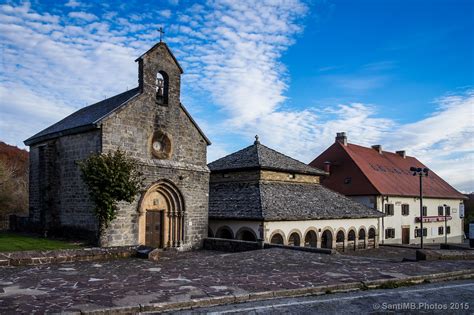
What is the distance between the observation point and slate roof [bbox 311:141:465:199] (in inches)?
1577

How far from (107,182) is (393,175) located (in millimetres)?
35029

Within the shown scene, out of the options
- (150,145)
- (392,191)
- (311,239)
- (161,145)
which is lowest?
(311,239)

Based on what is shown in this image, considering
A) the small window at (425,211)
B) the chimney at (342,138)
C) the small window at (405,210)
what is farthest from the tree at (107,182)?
the small window at (425,211)

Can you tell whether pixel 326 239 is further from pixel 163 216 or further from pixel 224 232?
pixel 163 216

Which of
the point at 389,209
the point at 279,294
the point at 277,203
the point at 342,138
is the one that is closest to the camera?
the point at 279,294

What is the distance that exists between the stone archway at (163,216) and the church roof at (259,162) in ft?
27.1

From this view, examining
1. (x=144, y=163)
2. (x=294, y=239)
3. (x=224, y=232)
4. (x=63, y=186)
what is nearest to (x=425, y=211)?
(x=294, y=239)

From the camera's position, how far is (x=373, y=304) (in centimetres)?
877

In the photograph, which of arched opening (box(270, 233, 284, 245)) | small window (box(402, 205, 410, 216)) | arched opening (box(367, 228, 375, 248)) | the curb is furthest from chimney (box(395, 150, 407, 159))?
the curb

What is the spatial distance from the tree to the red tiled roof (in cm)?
2739

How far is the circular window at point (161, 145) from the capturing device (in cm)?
2089

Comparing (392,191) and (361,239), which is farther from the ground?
(392,191)

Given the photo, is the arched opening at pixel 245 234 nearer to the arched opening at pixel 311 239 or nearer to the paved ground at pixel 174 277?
the arched opening at pixel 311 239

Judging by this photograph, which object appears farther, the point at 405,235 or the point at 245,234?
the point at 405,235
